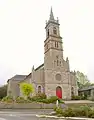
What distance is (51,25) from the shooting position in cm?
5625

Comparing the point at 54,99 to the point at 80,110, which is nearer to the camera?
the point at 80,110

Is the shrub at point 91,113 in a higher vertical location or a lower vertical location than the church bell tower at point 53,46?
lower

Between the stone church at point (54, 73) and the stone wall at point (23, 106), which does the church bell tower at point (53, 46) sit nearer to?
the stone church at point (54, 73)

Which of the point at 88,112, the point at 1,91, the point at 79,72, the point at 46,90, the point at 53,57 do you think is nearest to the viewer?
the point at 88,112

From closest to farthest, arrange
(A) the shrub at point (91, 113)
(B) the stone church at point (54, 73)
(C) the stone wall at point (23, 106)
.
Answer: (A) the shrub at point (91, 113), (C) the stone wall at point (23, 106), (B) the stone church at point (54, 73)

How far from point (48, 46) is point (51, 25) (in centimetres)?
604

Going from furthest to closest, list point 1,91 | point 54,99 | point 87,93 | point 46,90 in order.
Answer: point 1,91 → point 87,93 → point 46,90 → point 54,99

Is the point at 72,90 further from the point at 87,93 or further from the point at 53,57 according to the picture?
the point at 53,57

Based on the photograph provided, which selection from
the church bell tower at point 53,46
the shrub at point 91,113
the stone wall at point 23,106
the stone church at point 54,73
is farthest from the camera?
the church bell tower at point 53,46

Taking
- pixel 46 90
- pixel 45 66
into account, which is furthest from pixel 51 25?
pixel 46 90

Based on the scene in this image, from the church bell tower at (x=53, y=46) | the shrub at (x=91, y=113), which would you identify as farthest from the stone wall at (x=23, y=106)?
the church bell tower at (x=53, y=46)

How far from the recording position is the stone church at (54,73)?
5088 centimetres

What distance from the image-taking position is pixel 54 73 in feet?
171

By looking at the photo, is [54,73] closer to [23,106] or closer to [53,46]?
[53,46]
